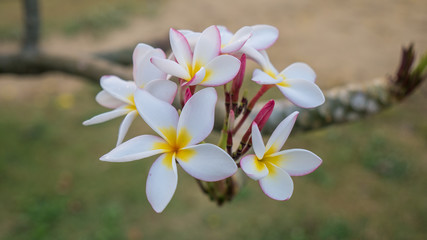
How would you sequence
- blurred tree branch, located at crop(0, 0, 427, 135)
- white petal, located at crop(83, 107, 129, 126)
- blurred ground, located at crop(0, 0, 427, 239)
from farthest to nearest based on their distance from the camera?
blurred ground, located at crop(0, 0, 427, 239) < blurred tree branch, located at crop(0, 0, 427, 135) < white petal, located at crop(83, 107, 129, 126)

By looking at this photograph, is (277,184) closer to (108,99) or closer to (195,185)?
(108,99)

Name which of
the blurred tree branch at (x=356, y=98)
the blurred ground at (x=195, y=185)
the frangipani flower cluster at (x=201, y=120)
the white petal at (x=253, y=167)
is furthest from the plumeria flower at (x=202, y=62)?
the blurred ground at (x=195, y=185)

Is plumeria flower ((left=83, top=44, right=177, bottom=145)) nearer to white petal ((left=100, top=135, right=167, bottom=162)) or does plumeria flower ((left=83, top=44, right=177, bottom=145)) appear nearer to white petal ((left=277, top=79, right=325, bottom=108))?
white petal ((left=100, top=135, right=167, bottom=162))

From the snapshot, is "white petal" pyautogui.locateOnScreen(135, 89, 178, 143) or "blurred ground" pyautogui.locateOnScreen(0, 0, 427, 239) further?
"blurred ground" pyautogui.locateOnScreen(0, 0, 427, 239)

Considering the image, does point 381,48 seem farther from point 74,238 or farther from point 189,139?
point 189,139

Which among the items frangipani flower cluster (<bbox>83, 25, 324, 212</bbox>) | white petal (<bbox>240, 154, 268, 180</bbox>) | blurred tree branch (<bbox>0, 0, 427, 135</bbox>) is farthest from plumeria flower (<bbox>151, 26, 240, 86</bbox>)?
blurred tree branch (<bbox>0, 0, 427, 135</bbox>)

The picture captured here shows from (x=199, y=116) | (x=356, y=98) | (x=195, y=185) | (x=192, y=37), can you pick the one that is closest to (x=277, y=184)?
(x=199, y=116)

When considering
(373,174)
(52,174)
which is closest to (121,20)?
(52,174)
